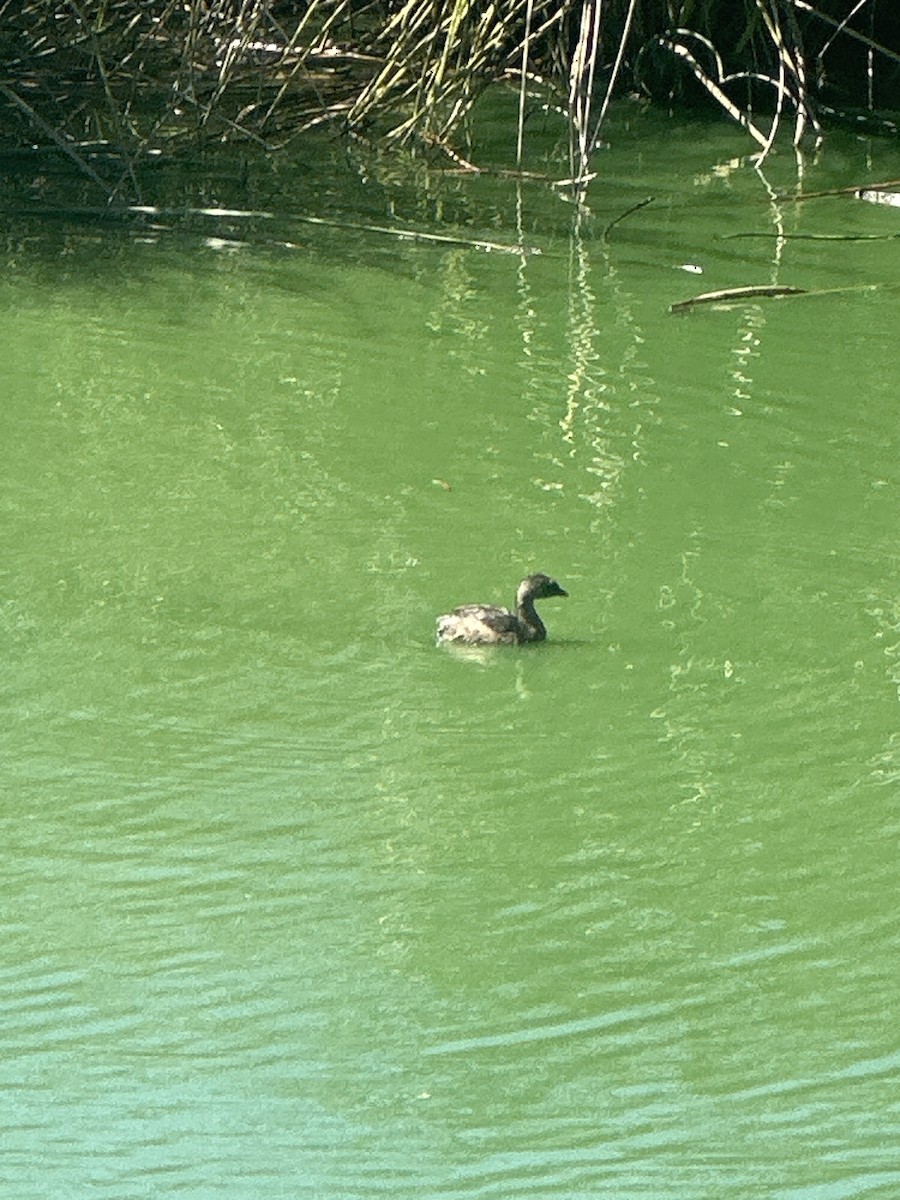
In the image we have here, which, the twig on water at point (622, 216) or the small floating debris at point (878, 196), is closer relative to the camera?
the twig on water at point (622, 216)

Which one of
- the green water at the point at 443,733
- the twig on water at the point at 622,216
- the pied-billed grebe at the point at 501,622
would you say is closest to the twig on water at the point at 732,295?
the green water at the point at 443,733

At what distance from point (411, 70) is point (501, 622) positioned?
509cm

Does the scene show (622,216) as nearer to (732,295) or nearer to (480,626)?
(732,295)

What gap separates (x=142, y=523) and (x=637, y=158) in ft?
13.8

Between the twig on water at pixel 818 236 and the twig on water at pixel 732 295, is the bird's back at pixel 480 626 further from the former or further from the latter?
the twig on water at pixel 818 236

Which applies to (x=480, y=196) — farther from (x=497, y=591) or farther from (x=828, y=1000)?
(x=828, y=1000)

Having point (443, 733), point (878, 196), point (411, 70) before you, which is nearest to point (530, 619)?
point (443, 733)

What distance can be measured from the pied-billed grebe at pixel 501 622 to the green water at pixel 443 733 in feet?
0.16

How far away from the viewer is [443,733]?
4.38 meters

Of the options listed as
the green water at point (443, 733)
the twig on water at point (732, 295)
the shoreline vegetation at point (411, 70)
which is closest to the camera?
the green water at point (443, 733)

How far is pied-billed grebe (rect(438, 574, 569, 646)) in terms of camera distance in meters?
4.58

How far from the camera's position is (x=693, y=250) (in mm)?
7641

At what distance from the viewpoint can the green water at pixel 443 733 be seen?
3.27 m

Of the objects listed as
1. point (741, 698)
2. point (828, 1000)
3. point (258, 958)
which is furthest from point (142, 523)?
point (828, 1000)
